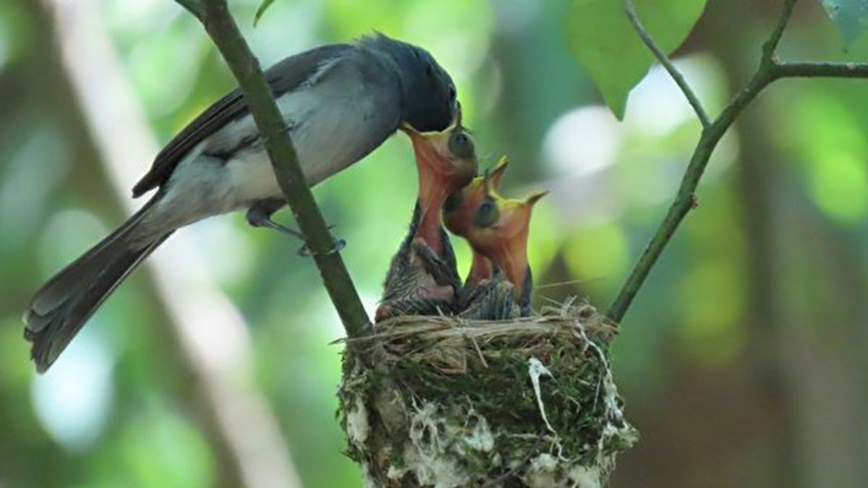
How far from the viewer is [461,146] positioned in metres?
4.84

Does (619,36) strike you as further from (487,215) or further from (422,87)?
(422,87)

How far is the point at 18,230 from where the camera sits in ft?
26.3

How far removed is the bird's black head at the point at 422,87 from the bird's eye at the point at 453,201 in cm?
38

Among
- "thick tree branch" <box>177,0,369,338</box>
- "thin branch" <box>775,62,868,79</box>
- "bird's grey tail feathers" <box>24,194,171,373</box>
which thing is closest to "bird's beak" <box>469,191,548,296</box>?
"bird's grey tail feathers" <box>24,194,171,373</box>

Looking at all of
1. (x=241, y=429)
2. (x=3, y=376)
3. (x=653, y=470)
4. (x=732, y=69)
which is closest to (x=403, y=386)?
(x=241, y=429)

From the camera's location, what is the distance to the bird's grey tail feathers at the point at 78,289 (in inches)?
182

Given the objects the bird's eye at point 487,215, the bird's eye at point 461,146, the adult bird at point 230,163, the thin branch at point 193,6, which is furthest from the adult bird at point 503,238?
the thin branch at point 193,6

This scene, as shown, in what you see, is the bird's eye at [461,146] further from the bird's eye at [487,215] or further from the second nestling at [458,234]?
the bird's eye at [487,215]

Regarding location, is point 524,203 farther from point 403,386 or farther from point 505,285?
point 403,386

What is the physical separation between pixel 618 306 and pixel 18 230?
5051mm

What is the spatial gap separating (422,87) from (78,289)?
125 centimetres

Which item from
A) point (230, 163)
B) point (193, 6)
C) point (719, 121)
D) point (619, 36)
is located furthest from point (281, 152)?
point (230, 163)

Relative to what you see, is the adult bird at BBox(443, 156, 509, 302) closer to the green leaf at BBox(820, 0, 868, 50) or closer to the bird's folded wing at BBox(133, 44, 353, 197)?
the bird's folded wing at BBox(133, 44, 353, 197)

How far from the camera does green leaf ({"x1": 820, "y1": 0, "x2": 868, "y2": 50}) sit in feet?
9.80
